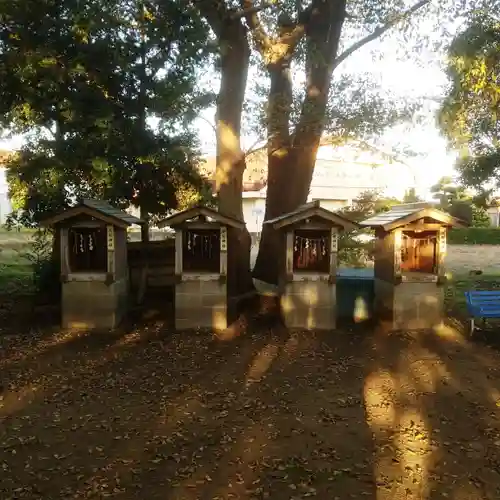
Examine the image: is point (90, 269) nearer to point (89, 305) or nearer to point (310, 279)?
point (89, 305)

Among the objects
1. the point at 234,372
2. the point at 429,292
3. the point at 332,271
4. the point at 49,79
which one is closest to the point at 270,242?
the point at 332,271

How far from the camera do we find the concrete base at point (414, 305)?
36.1ft

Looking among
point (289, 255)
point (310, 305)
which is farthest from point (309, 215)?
point (310, 305)

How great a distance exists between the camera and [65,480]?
5.39 metres

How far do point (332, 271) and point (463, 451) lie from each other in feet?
17.5

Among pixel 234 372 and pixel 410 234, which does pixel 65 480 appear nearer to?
pixel 234 372

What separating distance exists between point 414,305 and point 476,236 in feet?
81.4

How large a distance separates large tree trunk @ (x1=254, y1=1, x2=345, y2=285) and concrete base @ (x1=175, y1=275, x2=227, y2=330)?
6.33ft

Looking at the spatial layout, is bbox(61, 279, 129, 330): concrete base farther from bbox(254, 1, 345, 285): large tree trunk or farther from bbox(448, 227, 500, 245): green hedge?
bbox(448, 227, 500, 245): green hedge

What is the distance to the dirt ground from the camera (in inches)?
210

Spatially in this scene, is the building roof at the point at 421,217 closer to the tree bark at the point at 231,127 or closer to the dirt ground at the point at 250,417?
the dirt ground at the point at 250,417

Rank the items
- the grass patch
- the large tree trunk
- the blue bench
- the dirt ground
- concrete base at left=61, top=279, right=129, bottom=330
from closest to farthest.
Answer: the dirt ground < the blue bench < concrete base at left=61, top=279, right=129, bottom=330 < the large tree trunk < the grass patch

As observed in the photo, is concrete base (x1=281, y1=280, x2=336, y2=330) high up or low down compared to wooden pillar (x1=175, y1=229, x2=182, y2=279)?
down

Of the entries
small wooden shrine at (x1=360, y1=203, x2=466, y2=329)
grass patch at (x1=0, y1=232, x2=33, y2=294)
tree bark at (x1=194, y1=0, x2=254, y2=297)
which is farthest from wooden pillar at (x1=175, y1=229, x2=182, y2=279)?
grass patch at (x1=0, y1=232, x2=33, y2=294)
